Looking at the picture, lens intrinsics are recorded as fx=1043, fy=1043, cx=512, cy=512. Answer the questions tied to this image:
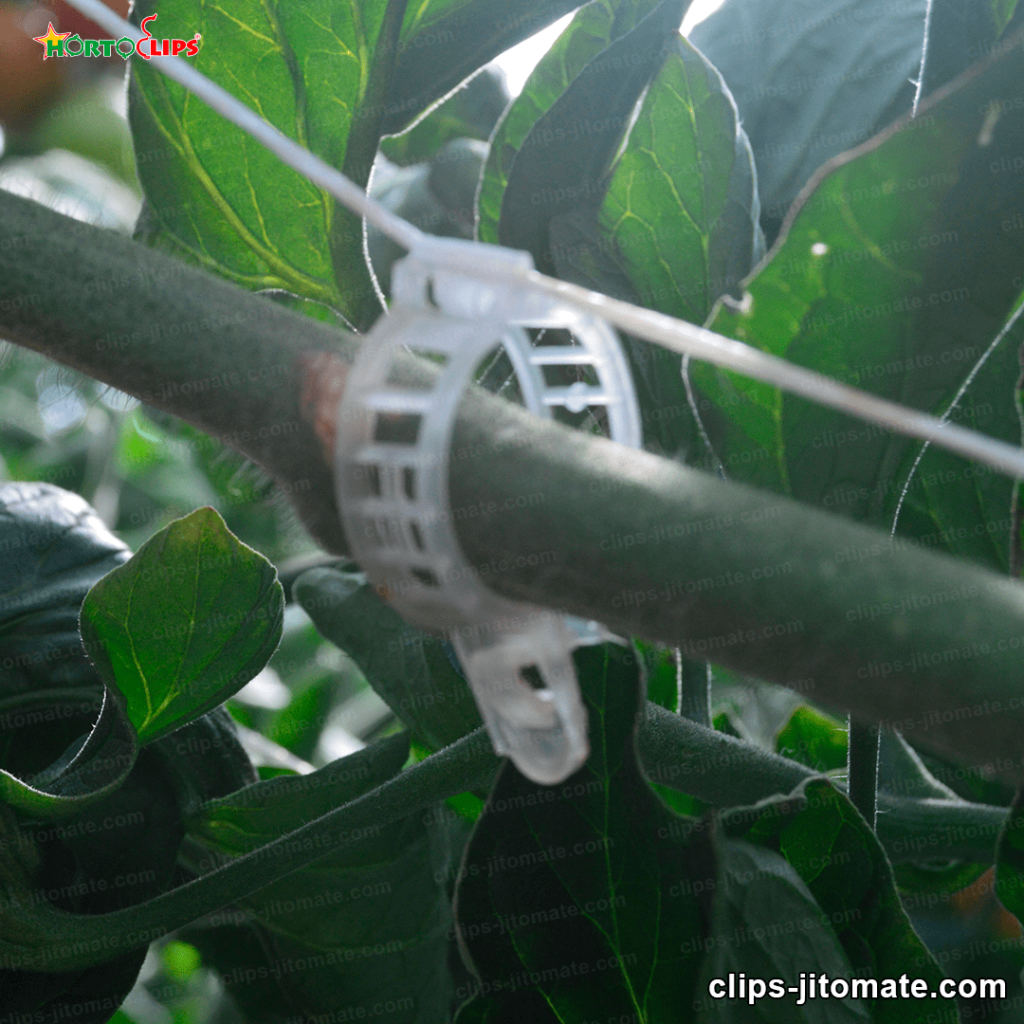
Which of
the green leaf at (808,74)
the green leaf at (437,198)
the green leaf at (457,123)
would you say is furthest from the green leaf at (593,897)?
the green leaf at (457,123)

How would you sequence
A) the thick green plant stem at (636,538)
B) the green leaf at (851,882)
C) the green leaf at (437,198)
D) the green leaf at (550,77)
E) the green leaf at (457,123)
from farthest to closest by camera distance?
the green leaf at (457,123), the green leaf at (437,198), the green leaf at (550,77), the green leaf at (851,882), the thick green plant stem at (636,538)

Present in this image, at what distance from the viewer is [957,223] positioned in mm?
202

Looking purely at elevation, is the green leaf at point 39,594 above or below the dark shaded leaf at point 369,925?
above

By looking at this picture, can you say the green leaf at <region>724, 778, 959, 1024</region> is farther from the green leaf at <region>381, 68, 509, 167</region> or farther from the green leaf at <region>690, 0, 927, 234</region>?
the green leaf at <region>381, 68, 509, 167</region>

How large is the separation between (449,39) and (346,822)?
0.71 ft

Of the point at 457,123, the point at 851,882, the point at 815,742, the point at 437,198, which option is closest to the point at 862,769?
the point at 851,882

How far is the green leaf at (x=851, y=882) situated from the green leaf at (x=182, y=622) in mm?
128

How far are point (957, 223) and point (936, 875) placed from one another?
0.25 meters

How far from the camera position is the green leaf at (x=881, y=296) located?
0.63 feet

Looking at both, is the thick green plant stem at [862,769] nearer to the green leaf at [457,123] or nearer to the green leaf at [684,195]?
the green leaf at [684,195]

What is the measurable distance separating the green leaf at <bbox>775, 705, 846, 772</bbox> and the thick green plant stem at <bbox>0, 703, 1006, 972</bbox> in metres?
0.14

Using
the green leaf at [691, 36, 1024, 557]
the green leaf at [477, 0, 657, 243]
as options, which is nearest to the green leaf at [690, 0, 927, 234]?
the green leaf at [477, 0, 657, 243]

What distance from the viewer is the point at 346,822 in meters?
0.27

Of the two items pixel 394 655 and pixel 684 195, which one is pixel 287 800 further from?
pixel 684 195
